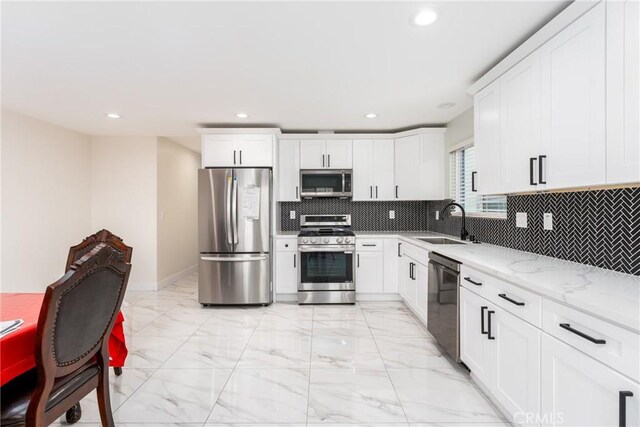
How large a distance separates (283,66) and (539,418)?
2.66m

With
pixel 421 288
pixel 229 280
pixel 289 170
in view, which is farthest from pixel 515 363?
pixel 289 170

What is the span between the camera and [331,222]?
4609 mm

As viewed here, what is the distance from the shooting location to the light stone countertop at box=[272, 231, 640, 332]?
1.07 metres

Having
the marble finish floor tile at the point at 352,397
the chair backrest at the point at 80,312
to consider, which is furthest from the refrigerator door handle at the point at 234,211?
the chair backrest at the point at 80,312

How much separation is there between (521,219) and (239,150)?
3308 mm

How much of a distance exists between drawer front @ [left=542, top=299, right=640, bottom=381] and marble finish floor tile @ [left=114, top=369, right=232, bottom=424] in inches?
77.1

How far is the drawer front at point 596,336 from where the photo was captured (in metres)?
0.99

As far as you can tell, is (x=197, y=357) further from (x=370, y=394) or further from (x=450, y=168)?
(x=450, y=168)

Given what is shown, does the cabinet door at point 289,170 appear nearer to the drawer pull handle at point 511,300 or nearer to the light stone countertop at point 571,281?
the light stone countertop at point 571,281

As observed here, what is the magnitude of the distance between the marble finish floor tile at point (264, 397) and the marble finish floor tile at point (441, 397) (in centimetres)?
69

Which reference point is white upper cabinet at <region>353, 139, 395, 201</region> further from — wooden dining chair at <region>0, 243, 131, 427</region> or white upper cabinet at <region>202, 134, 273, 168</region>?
wooden dining chair at <region>0, 243, 131, 427</region>

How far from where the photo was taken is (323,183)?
4297mm

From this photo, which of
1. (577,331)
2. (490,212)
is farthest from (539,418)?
(490,212)

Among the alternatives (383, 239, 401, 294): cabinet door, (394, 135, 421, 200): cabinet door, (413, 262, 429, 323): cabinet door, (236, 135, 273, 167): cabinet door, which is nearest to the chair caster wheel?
Answer: (413, 262, 429, 323): cabinet door
